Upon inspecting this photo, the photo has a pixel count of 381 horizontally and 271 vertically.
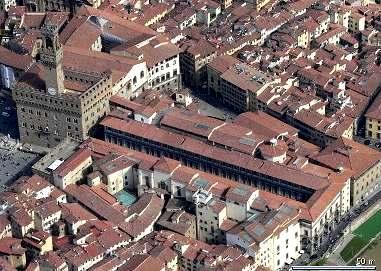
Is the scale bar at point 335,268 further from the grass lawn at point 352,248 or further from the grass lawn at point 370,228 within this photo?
the grass lawn at point 370,228

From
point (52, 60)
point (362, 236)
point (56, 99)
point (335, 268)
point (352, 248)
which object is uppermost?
point (52, 60)

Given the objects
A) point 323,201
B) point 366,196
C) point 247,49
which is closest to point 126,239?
point 323,201

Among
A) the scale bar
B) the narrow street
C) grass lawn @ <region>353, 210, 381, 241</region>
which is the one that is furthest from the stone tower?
grass lawn @ <region>353, 210, 381, 241</region>

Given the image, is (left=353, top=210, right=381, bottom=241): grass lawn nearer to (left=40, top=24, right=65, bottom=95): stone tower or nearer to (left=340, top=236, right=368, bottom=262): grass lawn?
(left=340, top=236, right=368, bottom=262): grass lawn

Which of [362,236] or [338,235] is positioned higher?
[338,235]

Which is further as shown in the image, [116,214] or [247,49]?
[247,49]

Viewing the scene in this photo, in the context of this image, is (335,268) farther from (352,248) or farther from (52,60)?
(52,60)

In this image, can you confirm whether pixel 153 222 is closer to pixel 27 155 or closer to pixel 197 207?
pixel 197 207

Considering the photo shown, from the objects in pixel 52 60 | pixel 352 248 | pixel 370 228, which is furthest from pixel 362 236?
pixel 52 60
